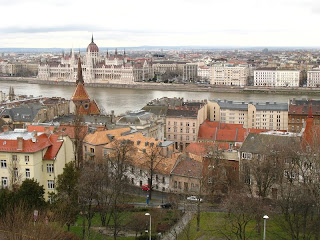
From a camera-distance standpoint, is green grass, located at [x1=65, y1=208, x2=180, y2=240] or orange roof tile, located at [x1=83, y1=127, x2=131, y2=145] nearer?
green grass, located at [x1=65, y1=208, x2=180, y2=240]

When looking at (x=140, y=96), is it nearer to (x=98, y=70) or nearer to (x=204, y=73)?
(x=98, y=70)

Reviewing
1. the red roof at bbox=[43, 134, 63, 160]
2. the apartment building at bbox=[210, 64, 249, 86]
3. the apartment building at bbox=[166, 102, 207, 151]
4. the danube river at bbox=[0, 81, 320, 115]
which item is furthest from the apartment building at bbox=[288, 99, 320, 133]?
the apartment building at bbox=[210, 64, 249, 86]

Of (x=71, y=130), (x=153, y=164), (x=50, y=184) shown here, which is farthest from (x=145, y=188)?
(x=71, y=130)

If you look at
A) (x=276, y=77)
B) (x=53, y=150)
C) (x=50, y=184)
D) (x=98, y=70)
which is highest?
(x=98, y=70)

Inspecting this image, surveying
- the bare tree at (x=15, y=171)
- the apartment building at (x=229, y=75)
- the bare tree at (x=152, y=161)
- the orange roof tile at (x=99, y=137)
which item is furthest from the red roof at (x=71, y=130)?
the apartment building at (x=229, y=75)

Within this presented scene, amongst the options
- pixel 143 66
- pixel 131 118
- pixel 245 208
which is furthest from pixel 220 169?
pixel 143 66

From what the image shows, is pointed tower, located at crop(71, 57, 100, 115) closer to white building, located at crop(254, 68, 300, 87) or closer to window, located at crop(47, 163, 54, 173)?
window, located at crop(47, 163, 54, 173)
